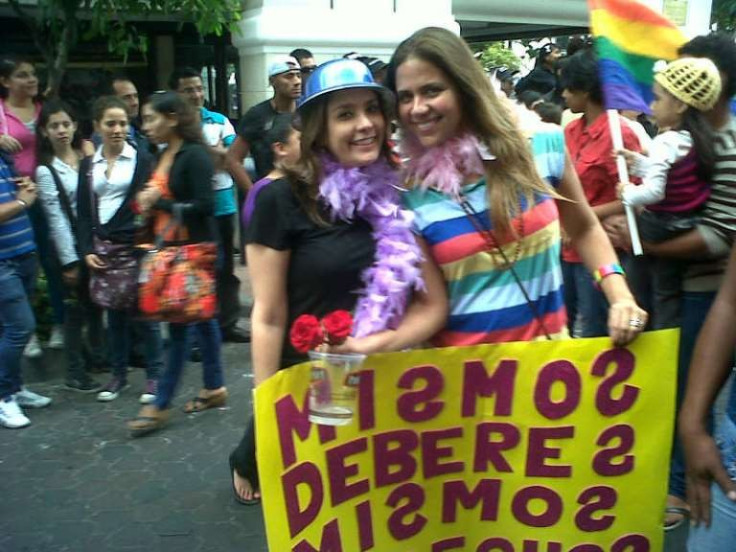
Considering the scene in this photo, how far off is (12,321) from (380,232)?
2.75 meters

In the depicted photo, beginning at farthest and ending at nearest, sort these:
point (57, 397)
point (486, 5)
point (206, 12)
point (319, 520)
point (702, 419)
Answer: point (486, 5) → point (206, 12) → point (57, 397) → point (319, 520) → point (702, 419)

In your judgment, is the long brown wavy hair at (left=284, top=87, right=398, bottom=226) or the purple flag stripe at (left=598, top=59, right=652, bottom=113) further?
the purple flag stripe at (left=598, top=59, right=652, bottom=113)

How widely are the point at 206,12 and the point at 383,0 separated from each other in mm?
3471

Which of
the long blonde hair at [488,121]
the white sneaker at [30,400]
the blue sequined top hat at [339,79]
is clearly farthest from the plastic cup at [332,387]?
the white sneaker at [30,400]

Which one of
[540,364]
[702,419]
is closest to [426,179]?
[540,364]

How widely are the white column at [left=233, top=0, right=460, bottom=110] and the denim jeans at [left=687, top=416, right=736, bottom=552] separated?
21.6 feet

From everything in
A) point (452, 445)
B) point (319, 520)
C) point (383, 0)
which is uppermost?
point (383, 0)

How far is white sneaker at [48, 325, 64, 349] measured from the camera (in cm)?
520

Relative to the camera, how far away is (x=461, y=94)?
2182 mm

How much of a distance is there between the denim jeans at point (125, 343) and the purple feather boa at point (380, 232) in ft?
7.99

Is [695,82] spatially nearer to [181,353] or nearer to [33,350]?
[181,353]

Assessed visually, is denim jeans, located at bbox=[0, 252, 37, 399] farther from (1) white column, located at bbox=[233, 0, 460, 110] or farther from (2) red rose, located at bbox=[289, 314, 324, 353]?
(1) white column, located at bbox=[233, 0, 460, 110]

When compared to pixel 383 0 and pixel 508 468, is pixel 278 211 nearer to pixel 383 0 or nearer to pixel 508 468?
pixel 508 468

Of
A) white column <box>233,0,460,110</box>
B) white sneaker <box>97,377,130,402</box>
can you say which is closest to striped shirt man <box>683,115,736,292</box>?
white sneaker <box>97,377,130,402</box>
